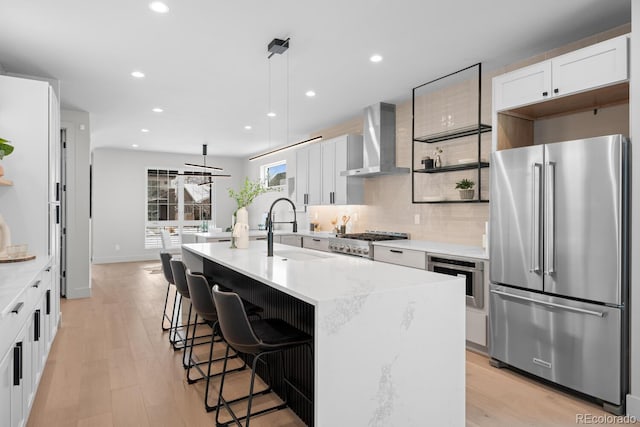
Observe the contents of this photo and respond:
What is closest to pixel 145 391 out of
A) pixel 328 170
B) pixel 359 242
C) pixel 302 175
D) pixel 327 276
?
pixel 327 276

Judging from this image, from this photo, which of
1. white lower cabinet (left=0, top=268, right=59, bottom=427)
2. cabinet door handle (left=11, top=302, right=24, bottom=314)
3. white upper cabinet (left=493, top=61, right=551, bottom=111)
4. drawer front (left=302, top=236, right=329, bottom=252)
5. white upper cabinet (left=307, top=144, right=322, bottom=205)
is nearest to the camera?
white lower cabinet (left=0, top=268, right=59, bottom=427)

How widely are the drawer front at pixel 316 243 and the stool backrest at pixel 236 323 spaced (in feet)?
11.9

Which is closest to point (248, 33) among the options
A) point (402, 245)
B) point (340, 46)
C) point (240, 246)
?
point (340, 46)

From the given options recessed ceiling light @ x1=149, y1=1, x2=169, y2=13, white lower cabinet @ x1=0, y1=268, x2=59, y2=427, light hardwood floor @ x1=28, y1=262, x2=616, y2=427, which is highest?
recessed ceiling light @ x1=149, y1=1, x2=169, y2=13

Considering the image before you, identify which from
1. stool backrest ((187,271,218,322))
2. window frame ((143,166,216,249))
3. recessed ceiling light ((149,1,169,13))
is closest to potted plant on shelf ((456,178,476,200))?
stool backrest ((187,271,218,322))

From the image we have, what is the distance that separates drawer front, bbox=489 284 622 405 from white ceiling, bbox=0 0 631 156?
6.91 ft

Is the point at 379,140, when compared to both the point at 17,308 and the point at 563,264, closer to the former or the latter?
the point at 563,264

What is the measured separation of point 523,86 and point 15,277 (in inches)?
153

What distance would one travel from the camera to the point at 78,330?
409cm

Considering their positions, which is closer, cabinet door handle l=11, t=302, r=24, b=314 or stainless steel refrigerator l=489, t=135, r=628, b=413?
cabinet door handle l=11, t=302, r=24, b=314

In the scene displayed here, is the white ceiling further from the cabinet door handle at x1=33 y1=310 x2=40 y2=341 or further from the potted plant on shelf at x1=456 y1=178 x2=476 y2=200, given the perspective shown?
the cabinet door handle at x1=33 y1=310 x2=40 y2=341

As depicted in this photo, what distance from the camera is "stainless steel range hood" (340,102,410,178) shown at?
508cm

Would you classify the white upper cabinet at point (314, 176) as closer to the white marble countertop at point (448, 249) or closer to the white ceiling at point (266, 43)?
the white ceiling at point (266, 43)

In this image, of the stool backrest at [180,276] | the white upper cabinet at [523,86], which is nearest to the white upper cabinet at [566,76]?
the white upper cabinet at [523,86]
